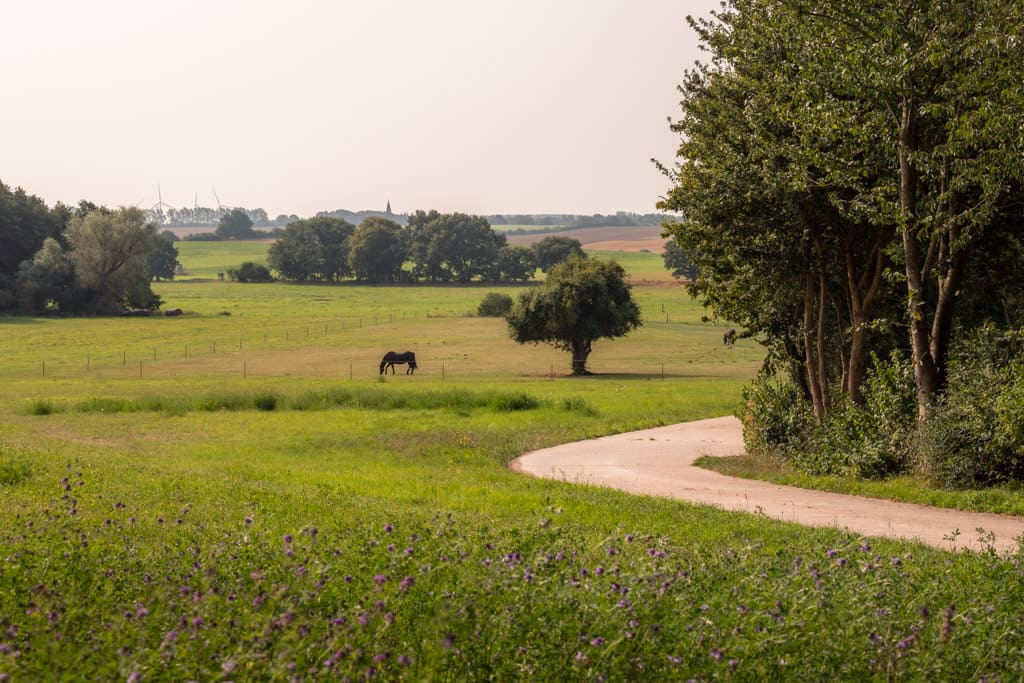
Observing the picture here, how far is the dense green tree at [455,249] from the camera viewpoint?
547 feet

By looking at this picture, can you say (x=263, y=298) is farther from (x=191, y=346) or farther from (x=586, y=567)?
(x=586, y=567)

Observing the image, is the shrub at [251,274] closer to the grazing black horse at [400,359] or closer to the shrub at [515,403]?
the grazing black horse at [400,359]

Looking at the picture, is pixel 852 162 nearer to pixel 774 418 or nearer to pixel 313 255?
pixel 774 418

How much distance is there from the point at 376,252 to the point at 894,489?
149321 millimetres

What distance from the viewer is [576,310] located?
67.6m

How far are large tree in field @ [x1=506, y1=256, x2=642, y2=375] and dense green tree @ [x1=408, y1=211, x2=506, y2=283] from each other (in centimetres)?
9679

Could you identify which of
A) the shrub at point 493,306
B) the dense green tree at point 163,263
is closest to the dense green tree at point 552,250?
the shrub at point 493,306

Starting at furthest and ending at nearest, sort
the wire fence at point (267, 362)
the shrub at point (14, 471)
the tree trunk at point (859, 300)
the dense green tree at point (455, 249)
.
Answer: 1. the dense green tree at point (455, 249)
2. the wire fence at point (267, 362)
3. the tree trunk at point (859, 300)
4. the shrub at point (14, 471)

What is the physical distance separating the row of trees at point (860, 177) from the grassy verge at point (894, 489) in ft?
5.67

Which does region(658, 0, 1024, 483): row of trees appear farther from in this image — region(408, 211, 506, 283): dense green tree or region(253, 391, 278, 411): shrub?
region(408, 211, 506, 283): dense green tree

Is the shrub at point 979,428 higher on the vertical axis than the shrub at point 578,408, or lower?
higher

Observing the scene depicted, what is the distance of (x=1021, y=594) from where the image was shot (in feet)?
32.6

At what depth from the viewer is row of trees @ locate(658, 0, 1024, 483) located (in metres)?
18.7

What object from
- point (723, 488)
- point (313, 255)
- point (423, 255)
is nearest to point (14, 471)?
point (723, 488)
